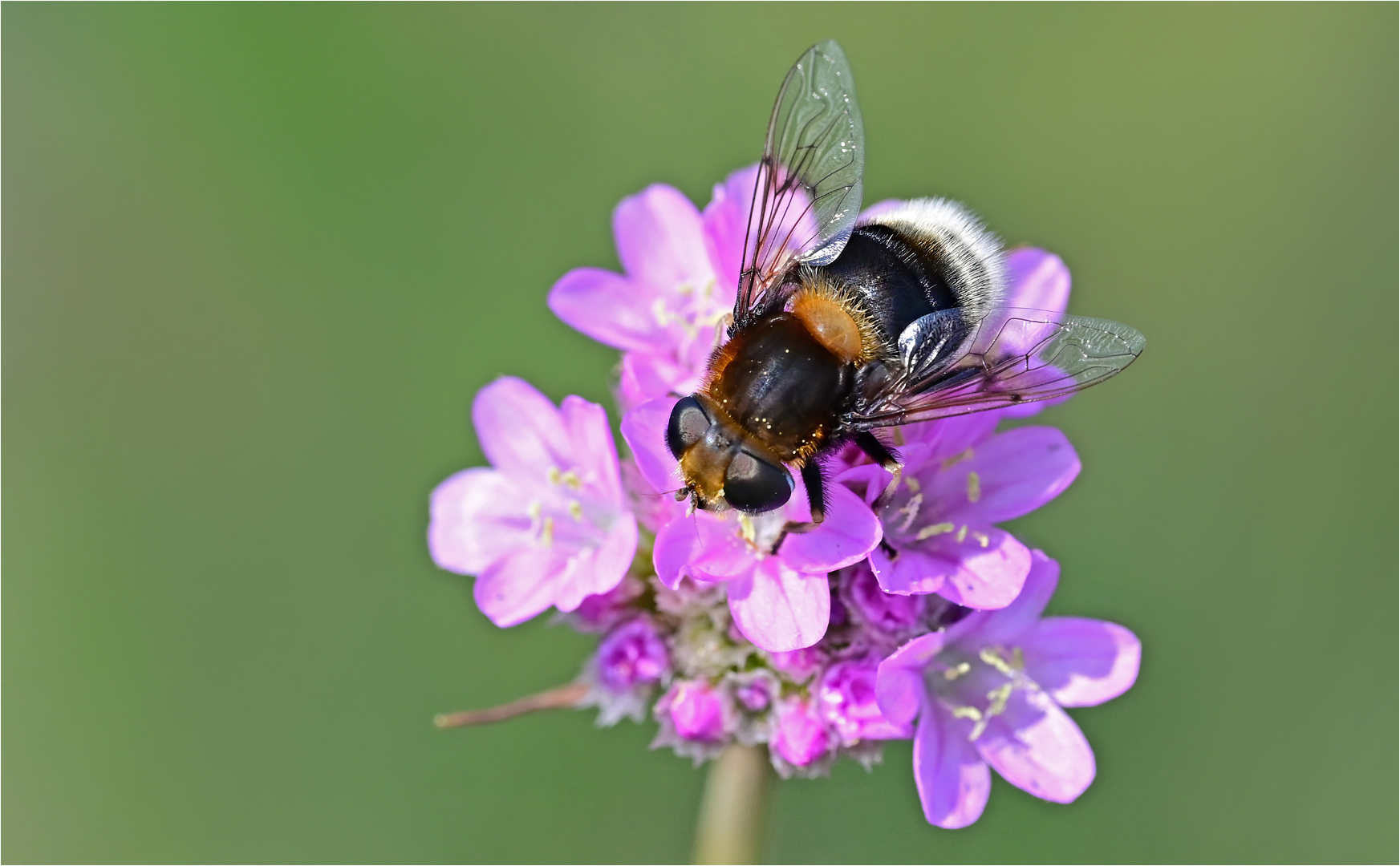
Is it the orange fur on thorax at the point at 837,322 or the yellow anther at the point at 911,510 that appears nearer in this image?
the orange fur on thorax at the point at 837,322

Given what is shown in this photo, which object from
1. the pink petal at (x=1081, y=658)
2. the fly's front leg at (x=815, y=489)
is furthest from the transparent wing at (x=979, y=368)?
the pink petal at (x=1081, y=658)

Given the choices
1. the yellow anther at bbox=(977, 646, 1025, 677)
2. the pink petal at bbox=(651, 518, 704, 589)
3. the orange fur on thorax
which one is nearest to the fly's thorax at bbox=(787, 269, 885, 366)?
the orange fur on thorax

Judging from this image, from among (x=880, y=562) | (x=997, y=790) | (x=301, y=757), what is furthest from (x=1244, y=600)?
(x=301, y=757)

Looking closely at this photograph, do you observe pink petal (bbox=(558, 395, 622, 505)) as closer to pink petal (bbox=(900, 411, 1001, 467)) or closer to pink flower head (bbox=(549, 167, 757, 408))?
pink flower head (bbox=(549, 167, 757, 408))

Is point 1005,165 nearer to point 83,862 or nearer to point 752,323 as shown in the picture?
point 752,323

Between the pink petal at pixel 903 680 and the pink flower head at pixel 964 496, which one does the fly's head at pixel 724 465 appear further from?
the pink petal at pixel 903 680
